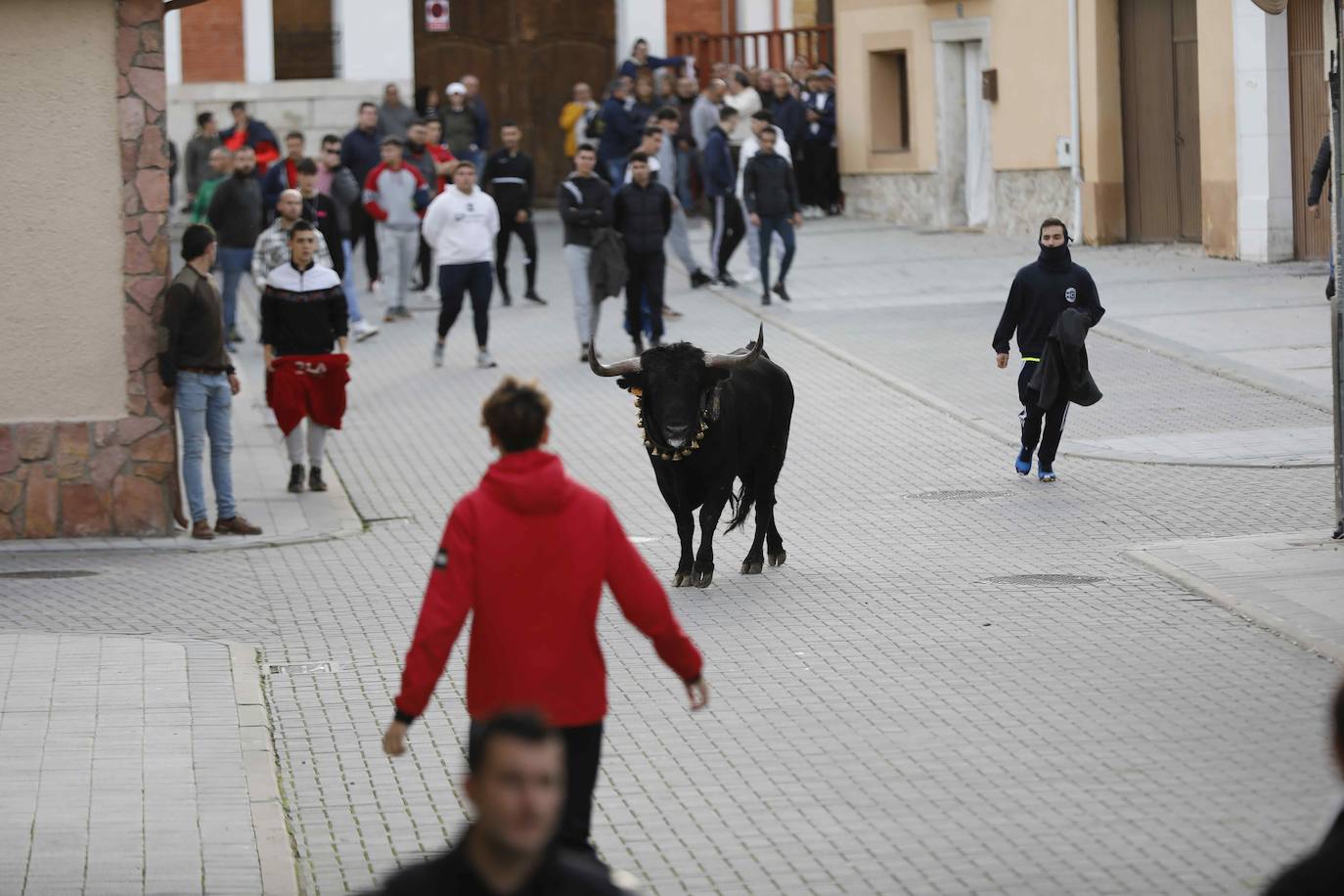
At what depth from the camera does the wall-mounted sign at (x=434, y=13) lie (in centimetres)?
3494

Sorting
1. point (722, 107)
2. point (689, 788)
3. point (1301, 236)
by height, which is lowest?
point (689, 788)

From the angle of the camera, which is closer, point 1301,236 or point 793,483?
point 793,483

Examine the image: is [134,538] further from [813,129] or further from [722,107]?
[813,129]

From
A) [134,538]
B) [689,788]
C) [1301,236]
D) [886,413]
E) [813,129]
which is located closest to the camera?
[689,788]

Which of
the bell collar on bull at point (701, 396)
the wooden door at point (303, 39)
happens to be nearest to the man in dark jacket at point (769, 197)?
the bell collar on bull at point (701, 396)

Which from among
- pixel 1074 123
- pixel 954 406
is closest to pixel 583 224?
pixel 954 406

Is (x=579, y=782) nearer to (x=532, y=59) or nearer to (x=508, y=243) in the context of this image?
(x=508, y=243)

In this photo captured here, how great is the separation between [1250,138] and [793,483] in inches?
437

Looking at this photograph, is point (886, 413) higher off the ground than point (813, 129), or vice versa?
point (813, 129)

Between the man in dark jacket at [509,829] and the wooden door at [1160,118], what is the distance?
23.8 m

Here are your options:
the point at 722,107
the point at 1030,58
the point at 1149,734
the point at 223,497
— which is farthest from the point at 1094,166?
the point at 1149,734

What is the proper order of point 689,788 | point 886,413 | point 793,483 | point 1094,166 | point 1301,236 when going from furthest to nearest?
1. point 1094,166
2. point 1301,236
3. point 886,413
4. point 793,483
5. point 689,788

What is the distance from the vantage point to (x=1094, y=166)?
2786 centimetres

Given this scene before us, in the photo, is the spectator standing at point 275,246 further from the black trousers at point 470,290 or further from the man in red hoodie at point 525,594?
the man in red hoodie at point 525,594
